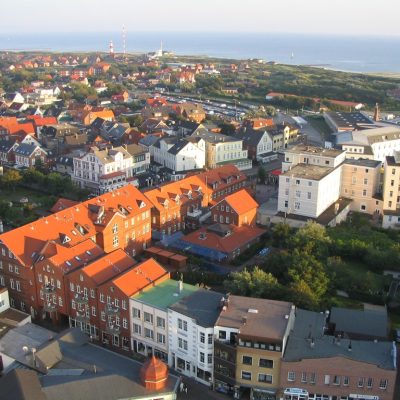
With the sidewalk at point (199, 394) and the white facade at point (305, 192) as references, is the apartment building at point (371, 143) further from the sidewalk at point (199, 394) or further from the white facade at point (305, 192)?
the sidewalk at point (199, 394)

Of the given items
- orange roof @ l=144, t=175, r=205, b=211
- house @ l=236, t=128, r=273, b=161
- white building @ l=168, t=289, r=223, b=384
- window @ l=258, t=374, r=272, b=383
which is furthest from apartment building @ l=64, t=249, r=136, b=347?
house @ l=236, t=128, r=273, b=161

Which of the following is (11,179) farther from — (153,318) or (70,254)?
(153,318)

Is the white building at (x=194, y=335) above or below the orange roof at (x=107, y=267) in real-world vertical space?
below

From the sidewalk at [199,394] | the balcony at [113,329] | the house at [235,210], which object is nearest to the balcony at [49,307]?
the balcony at [113,329]

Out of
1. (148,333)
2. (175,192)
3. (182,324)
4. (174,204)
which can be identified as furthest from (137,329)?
(175,192)

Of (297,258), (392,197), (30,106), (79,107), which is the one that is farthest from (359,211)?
(30,106)

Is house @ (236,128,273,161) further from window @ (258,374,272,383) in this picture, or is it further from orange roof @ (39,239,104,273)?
window @ (258,374,272,383)

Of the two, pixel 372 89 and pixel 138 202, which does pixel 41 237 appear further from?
pixel 372 89
